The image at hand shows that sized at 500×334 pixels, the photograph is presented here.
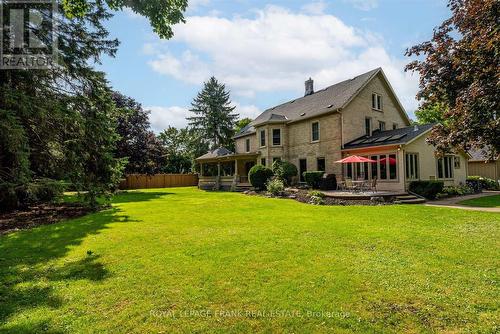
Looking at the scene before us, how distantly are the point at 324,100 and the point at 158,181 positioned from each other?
78.4ft

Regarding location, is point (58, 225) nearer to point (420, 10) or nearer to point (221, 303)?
point (221, 303)

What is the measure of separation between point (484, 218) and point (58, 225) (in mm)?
14964

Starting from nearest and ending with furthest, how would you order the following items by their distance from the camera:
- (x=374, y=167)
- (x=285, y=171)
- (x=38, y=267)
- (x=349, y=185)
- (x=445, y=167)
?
(x=38, y=267)
(x=349, y=185)
(x=374, y=167)
(x=445, y=167)
(x=285, y=171)

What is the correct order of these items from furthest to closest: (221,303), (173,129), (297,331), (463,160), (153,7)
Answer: (173,129) → (463,160) → (153,7) → (221,303) → (297,331)

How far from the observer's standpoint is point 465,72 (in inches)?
252

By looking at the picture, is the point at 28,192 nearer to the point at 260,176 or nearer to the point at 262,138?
the point at 260,176

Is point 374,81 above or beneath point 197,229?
above

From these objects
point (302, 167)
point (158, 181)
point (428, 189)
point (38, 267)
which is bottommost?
point (38, 267)

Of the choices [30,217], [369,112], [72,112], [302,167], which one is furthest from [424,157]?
[30,217]

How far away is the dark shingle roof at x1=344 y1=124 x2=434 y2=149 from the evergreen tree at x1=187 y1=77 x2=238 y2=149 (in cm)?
2842

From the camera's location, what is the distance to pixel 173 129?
195ft

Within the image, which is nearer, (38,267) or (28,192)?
(38,267)

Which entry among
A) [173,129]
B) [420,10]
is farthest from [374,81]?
[173,129]

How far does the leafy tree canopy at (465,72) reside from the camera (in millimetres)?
5547
